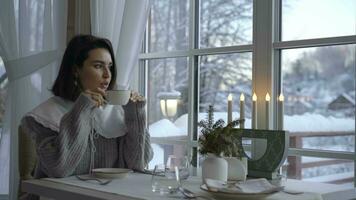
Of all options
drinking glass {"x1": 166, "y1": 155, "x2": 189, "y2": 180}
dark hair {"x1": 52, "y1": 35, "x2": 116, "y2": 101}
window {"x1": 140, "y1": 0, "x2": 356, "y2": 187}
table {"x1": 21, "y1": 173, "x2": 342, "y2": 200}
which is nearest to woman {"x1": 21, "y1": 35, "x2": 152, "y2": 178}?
dark hair {"x1": 52, "y1": 35, "x2": 116, "y2": 101}

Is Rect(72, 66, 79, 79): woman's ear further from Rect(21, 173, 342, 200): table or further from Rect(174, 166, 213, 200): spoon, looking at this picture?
Rect(174, 166, 213, 200): spoon

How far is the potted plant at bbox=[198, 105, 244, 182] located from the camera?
5.59 feet

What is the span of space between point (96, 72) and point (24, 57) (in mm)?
885

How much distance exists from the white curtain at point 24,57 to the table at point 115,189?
43.2 inches

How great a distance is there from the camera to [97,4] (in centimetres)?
289

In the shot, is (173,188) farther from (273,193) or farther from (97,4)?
(97,4)

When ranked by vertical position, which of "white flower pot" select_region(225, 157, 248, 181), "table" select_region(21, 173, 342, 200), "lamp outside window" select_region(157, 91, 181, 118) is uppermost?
"lamp outside window" select_region(157, 91, 181, 118)

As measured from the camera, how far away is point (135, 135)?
2104mm

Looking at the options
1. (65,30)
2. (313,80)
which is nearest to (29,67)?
(65,30)

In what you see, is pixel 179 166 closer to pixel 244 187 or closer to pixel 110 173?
pixel 244 187

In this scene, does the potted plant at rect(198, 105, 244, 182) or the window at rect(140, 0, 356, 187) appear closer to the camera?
the potted plant at rect(198, 105, 244, 182)

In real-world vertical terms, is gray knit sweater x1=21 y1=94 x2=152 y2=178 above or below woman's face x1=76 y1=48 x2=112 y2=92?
below

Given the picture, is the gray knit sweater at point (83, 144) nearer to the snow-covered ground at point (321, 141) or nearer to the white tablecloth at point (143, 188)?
the white tablecloth at point (143, 188)

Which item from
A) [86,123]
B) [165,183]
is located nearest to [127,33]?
[86,123]
